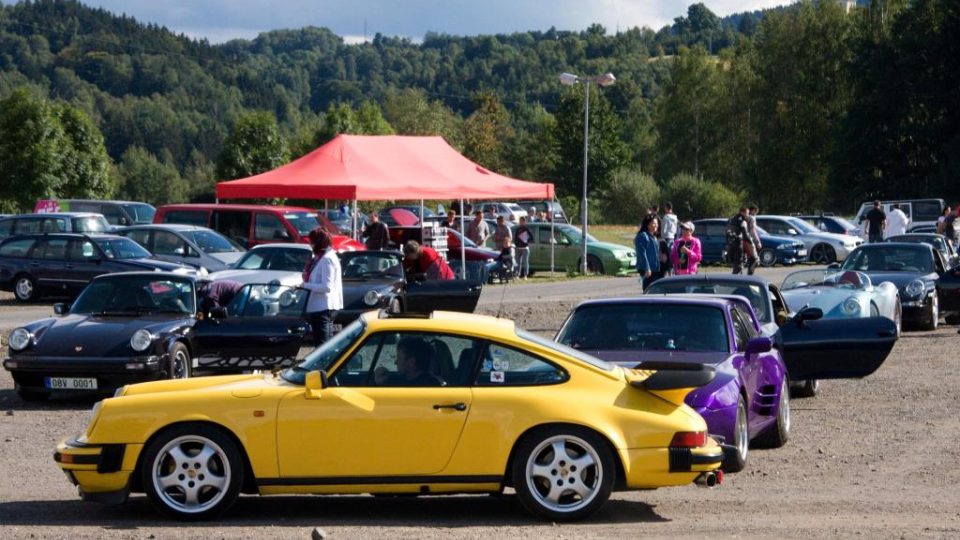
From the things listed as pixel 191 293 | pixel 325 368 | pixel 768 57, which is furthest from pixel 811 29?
pixel 325 368

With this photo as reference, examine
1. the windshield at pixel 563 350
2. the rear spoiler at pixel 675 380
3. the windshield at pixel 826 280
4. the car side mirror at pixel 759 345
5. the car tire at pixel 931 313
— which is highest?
the windshield at pixel 563 350

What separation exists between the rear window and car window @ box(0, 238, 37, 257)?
4.70 m

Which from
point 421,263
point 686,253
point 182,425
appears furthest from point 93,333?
point 686,253

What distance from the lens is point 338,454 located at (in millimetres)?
8023

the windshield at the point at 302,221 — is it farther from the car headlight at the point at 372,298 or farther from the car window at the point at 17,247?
the car headlight at the point at 372,298

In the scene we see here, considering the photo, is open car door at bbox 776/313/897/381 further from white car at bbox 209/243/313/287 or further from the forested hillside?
the forested hillside

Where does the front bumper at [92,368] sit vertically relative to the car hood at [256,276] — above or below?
below

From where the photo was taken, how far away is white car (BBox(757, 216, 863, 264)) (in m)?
43.3

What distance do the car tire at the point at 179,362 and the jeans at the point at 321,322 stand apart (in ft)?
4.59

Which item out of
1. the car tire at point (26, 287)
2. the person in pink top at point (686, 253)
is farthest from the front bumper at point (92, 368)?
the car tire at point (26, 287)

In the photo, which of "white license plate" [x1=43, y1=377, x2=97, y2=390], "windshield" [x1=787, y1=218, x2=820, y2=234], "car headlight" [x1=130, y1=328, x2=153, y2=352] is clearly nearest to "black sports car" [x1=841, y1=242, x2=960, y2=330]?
"car headlight" [x1=130, y1=328, x2=153, y2=352]

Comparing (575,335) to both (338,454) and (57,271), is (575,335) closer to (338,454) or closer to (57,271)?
(338,454)

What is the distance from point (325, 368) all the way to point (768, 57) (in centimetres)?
7009

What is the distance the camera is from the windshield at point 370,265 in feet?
72.4
